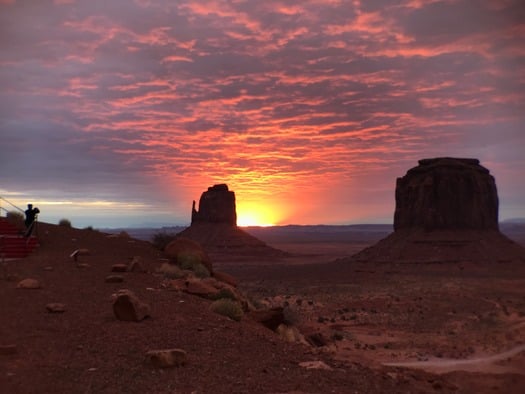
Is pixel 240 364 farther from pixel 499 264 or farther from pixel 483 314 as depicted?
pixel 499 264

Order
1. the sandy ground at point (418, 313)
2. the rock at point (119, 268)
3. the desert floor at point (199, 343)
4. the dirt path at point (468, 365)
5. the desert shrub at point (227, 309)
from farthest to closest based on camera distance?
1. the sandy ground at point (418, 313)
2. the dirt path at point (468, 365)
3. the rock at point (119, 268)
4. the desert shrub at point (227, 309)
5. the desert floor at point (199, 343)

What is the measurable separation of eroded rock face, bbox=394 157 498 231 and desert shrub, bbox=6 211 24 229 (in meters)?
69.9

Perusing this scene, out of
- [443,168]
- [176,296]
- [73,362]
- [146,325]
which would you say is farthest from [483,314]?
[443,168]

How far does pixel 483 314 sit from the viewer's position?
39.8 metres

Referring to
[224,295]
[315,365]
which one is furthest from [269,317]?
[315,365]

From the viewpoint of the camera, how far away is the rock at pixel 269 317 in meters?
15.5

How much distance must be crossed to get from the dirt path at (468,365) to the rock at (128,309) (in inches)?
535

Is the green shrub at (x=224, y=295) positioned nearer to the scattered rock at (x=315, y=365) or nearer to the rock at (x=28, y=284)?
the rock at (x=28, y=284)

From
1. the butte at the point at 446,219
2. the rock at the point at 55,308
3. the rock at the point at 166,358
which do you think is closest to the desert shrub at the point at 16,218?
the rock at the point at 55,308

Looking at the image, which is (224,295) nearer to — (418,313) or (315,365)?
(315,365)

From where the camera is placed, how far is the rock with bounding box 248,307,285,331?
15.5 metres

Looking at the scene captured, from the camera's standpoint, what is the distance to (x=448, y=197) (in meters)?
83.7

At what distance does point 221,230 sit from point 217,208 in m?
6.74

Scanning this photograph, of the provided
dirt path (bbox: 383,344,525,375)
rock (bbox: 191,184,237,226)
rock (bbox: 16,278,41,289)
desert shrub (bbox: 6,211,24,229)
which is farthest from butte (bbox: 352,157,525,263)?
rock (bbox: 16,278,41,289)
